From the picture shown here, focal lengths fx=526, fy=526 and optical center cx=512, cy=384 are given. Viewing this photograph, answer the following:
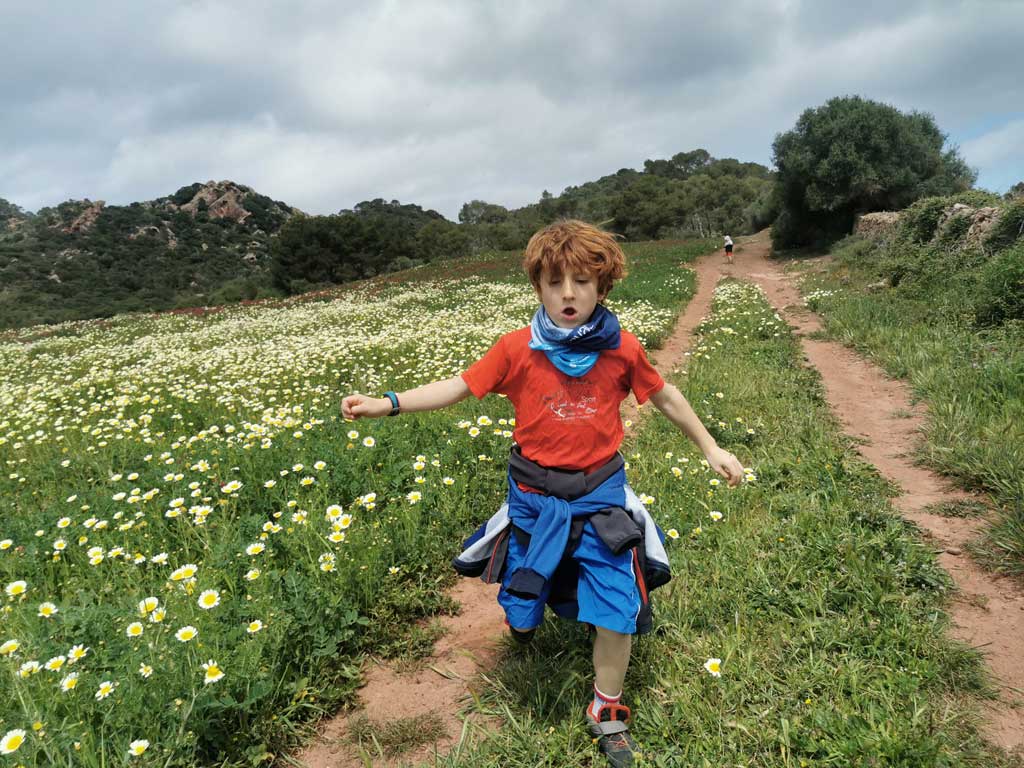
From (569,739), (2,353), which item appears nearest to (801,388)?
(569,739)

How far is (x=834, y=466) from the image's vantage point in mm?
4363

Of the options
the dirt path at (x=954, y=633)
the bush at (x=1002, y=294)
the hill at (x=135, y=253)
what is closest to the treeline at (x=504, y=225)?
the hill at (x=135, y=253)

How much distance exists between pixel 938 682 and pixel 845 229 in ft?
98.5

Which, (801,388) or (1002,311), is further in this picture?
(1002,311)

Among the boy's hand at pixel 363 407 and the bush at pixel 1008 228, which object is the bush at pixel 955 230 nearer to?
the bush at pixel 1008 228

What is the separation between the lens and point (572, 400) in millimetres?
2311

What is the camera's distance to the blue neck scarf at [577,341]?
2.22 m

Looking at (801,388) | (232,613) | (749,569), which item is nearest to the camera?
(232,613)

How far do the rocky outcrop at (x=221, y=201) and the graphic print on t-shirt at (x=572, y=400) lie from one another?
317ft

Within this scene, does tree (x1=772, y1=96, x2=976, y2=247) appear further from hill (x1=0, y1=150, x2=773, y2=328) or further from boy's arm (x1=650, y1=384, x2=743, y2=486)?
boy's arm (x1=650, y1=384, x2=743, y2=486)

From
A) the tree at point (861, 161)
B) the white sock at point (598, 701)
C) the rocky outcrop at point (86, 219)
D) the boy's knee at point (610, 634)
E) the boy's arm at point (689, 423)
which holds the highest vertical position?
the rocky outcrop at point (86, 219)

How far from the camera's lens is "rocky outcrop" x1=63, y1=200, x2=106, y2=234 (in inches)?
2817

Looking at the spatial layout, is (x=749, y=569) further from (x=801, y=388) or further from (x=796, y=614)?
(x=801, y=388)

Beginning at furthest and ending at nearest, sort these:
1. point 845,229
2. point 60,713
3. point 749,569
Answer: point 845,229 → point 749,569 → point 60,713
